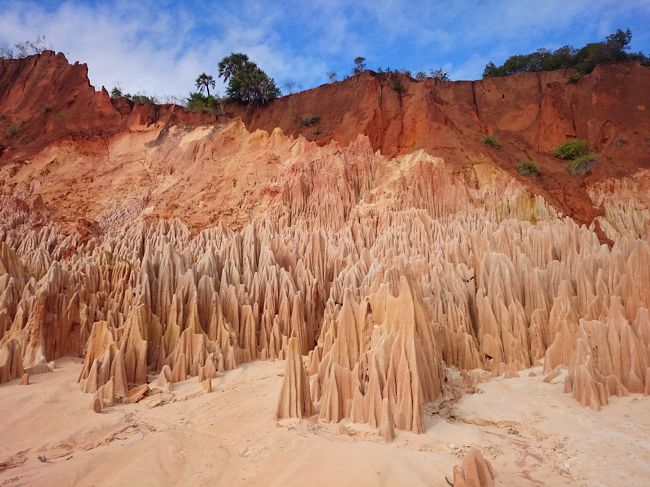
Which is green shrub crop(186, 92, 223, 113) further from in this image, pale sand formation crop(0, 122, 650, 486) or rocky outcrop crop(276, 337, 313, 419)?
rocky outcrop crop(276, 337, 313, 419)

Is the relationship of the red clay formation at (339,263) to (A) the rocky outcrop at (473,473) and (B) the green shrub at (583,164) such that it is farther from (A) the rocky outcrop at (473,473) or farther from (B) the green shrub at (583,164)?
(B) the green shrub at (583,164)

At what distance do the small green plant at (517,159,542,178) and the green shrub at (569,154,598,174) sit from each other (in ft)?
6.63

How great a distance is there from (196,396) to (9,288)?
7203 millimetres

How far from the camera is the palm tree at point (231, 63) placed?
92.1 feet

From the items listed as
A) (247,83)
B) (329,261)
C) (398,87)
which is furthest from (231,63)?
(329,261)

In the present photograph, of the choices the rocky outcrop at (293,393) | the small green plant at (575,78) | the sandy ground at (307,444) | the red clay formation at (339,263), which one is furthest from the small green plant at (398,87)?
the rocky outcrop at (293,393)

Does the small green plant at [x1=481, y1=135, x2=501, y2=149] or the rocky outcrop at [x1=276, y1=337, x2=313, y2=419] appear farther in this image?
the small green plant at [x1=481, y1=135, x2=501, y2=149]

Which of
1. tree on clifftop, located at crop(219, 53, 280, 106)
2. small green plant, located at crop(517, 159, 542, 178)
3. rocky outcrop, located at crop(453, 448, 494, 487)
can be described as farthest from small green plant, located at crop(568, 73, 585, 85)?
rocky outcrop, located at crop(453, 448, 494, 487)

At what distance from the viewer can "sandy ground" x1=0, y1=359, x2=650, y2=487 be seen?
203 inches

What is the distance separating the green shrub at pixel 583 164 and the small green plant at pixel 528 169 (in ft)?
6.63

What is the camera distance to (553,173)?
2145 cm

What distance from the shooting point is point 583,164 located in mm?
21516

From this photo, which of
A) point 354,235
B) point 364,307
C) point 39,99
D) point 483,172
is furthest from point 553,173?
point 39,99

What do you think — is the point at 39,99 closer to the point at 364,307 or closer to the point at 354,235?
the point at 354,235
